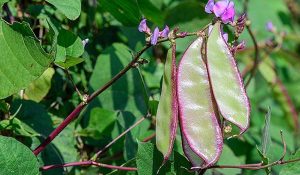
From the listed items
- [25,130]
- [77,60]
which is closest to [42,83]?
[25,130]

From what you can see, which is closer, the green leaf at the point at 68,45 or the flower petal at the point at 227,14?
the flower petal at the point at 227,14

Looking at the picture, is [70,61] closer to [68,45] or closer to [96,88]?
[68,45]

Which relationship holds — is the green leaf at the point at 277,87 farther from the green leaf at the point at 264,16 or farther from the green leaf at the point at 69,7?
the green leaf at the point at 69,7

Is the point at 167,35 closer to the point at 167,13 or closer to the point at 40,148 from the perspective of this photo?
the point at 40,148

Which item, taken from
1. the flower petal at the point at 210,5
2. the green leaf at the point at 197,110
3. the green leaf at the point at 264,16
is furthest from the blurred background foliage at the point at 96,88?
the green leaf at the point at 264,16

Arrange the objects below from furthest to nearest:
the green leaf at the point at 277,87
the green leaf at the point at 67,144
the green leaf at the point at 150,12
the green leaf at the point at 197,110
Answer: the green leaf at the point at 277,87 → the green leaf at the point at 150,12 → the green leaf at the point at 67,144 → the green leaf at the point at 197,110

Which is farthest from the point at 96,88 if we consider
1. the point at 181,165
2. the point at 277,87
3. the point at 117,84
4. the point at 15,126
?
the point at 277,87
